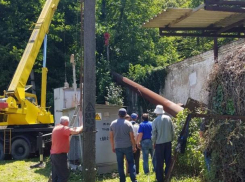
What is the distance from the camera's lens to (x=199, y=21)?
8.81 m

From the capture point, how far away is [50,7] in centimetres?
1866

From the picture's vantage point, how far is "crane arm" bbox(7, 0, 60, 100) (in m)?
16.7

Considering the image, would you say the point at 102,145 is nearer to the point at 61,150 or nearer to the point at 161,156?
the point at 161,156

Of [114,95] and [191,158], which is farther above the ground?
[114,95]

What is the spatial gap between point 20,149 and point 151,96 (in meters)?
6.77

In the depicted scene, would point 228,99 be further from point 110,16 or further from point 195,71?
point 110,16

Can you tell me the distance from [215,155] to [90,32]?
3.54 meters

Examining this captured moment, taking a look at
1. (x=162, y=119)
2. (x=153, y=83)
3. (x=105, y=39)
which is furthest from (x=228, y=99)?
(x=105, y=39)

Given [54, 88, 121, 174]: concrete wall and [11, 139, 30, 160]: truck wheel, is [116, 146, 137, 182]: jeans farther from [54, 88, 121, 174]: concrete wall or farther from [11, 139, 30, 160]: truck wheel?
[11, 139, 30, 160]: truck wheel

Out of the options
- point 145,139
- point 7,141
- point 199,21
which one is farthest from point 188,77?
point 199,21

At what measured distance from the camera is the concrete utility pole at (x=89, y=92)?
8.39 metres

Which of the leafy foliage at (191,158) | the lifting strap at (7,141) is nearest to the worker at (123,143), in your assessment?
the leafy foliage at (191,158)

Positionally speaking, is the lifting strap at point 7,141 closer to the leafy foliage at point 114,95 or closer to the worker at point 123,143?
the leafy foliage at point 114,95

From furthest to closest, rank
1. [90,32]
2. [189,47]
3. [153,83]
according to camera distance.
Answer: [189,47] < [153,83] < [90,32]
